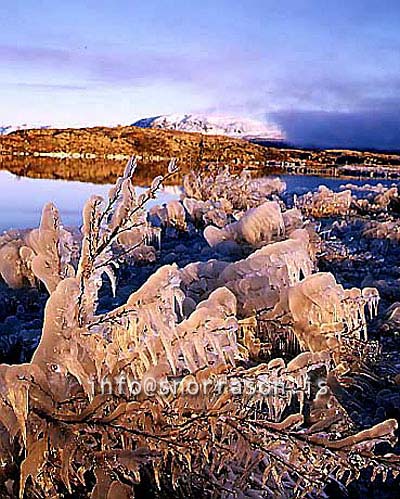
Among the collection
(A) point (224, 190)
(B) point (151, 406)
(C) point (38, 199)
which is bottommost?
(C) point (38, 199)

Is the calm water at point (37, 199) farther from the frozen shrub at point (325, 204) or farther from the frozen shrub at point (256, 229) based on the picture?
the frozen shrub at point (256, 229)

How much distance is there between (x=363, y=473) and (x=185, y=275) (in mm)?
1521

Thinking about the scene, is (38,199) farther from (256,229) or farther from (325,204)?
(256,229)

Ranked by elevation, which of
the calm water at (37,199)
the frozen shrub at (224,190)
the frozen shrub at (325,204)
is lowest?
the calm water at (37,199)

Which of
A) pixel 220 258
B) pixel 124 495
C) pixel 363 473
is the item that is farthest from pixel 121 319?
pixel 220 258

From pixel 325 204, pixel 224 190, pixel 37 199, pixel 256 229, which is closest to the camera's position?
pixel 256 229

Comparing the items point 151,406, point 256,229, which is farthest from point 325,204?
point 151,406

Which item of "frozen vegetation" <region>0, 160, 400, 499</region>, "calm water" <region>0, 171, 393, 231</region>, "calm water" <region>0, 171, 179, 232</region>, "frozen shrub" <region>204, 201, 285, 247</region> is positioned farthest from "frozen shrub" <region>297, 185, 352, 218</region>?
"frozen vegetation" <region>0, 160, 400, 499</region>

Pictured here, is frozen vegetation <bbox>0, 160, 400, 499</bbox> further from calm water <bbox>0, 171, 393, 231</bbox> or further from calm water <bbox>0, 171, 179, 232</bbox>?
calm water <bbox>0, 171, 179, 232</bbox>

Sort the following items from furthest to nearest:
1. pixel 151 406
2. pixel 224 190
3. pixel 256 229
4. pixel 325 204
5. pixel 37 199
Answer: pixel 37 199 < pixel 325 204 < pixel 224 190 < pixel 256 229 < pixel 151 406

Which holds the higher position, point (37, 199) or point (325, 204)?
point (325, 204)

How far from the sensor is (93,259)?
5.58ft

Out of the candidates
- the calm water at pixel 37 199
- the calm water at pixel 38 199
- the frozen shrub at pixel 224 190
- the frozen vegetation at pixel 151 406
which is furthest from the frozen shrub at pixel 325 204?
the frozen vegetation at pixel 151 406

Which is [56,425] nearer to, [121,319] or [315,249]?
[121,319]
